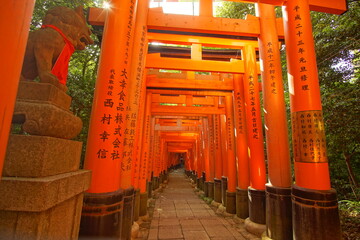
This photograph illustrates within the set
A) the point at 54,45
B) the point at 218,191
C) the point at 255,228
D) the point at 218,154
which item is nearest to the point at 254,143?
the point at 255,228

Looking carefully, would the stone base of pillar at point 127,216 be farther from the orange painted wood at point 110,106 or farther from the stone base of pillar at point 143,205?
the stone base of pillar at point 143,205

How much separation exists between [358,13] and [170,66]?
518 centimetres

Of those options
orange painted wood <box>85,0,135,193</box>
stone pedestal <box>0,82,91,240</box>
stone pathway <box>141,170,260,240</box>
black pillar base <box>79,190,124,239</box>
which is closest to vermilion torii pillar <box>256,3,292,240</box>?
stone pathway <box>141,170,260,240</box>

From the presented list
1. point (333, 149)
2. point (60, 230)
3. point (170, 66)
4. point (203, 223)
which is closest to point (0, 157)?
point (60, 230)

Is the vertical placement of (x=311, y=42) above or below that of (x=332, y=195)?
above

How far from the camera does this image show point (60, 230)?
1920 millimetres

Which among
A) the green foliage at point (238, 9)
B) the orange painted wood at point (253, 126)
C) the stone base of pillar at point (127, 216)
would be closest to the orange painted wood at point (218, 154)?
the orange painted wood at point (253, 126)

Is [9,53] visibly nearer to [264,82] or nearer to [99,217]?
[99,217]

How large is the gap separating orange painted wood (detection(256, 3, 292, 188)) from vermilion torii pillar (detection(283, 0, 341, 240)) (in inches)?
35.2

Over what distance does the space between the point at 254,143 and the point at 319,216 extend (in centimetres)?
268

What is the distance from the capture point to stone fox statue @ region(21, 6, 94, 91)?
2.18 metres

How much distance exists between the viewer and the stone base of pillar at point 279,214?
4.00m

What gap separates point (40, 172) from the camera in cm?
170

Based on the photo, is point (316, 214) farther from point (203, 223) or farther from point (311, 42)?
point (203, 223)
